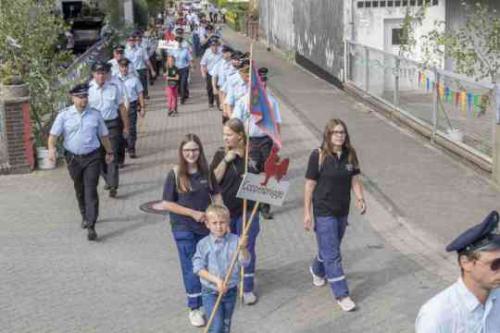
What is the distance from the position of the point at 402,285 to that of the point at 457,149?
5985mm

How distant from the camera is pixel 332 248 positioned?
27.4 feet

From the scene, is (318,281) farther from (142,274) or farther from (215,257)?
(215,257)

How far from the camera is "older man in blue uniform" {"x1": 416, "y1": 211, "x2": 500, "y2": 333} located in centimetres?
389

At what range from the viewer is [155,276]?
951 centimetres

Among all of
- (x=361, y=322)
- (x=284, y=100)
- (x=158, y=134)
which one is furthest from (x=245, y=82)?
(x=284, y=100)

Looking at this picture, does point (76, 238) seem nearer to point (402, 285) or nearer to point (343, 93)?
point (402, 285)

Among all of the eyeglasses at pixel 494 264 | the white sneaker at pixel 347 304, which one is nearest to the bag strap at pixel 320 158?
the white sneaker at pixel 347 304

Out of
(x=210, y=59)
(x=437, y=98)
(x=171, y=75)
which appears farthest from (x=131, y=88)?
(x=210, y=59)

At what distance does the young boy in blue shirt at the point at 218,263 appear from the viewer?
6.94 meters

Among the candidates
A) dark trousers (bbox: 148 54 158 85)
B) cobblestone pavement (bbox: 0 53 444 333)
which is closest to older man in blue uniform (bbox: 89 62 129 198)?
cobblestone pavement (bbox: 0 53 444 333)

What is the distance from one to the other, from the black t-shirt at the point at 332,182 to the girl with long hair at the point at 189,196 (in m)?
0.94

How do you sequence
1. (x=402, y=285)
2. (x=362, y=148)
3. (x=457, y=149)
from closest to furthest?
1. (x=402, y=285)
2. (x=457, y=149)
3. (x=362, y=148)

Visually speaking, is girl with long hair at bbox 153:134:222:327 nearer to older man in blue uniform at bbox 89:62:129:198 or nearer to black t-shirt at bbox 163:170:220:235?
black t-shirt at bbox 163:170:220:235

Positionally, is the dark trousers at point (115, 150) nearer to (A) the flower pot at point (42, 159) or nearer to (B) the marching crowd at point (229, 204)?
(A) the flower pot at point (42, 159)
